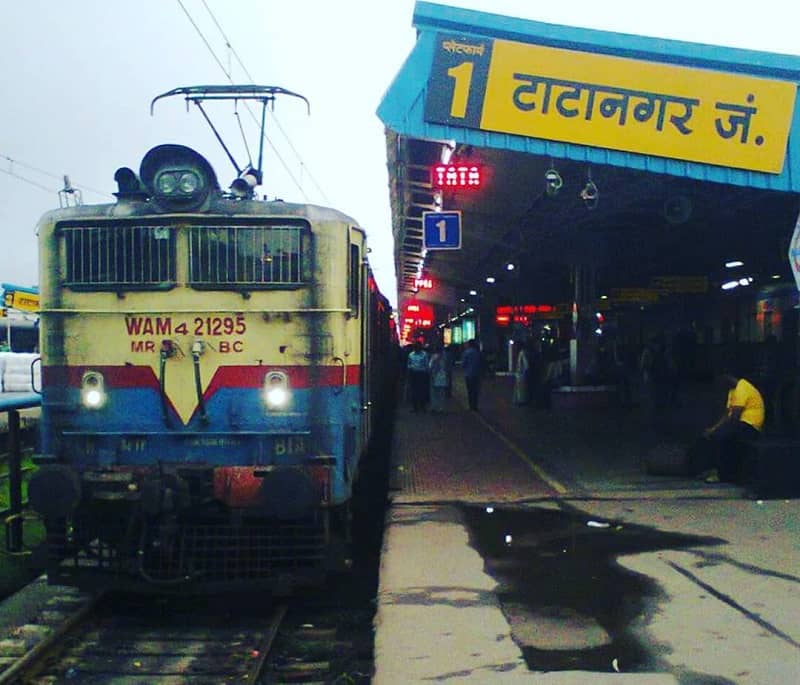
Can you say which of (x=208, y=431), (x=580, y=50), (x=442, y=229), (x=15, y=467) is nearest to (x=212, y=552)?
(x=208, y=431)

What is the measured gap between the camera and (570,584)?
7.98 meters

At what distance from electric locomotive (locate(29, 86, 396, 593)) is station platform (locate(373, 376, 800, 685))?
1272 mm

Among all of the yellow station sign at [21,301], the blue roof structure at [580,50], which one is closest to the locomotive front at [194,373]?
the blue roof structure at [580,50]

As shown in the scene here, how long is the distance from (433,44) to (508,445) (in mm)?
7590

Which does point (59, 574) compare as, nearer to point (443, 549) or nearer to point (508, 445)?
point (443, 549)

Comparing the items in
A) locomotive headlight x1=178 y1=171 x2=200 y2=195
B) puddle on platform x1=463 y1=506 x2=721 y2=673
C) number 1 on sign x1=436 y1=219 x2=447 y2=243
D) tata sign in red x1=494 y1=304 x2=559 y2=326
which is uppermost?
number 1 on sign x1=436 y1=219 x2=447 y2=243

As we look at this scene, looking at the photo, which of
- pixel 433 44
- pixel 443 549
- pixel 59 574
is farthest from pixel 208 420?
pixel 433 44

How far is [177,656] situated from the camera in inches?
281

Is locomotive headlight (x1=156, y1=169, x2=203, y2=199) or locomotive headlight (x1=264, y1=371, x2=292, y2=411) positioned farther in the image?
locomotive headlight (x1=156, y1=169, x2=203, y2=199)

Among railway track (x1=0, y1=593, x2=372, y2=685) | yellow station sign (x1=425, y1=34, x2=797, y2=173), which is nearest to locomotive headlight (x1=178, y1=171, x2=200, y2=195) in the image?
railway track (x1=0, y1=593, x2=372, y2=685)

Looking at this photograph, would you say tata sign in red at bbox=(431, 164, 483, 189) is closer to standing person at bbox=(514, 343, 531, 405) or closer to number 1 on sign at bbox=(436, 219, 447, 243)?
number 1 on sign at bbox=(436, 219, 447, 243)

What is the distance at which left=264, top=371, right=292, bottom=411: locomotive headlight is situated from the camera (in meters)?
7.88

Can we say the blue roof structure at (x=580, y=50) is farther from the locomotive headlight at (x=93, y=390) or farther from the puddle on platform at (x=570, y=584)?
the locomotive headlight at (x=93, y=390)

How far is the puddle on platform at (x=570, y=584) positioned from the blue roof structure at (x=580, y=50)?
4293 millimetres
